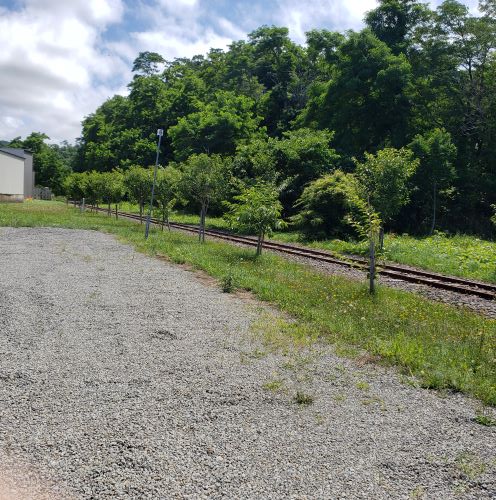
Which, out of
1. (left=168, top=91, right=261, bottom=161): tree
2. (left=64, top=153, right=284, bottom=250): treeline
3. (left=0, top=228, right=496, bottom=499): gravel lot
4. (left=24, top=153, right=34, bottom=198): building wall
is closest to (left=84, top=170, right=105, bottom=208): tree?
(left=64, top=153, right=284, bottom=250): treeline

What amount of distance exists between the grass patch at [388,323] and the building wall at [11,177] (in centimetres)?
5619

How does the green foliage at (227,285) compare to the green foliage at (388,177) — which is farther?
the green foliage at (388,177)

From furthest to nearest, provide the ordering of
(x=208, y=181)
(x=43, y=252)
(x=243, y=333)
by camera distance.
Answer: (x=208, y=181) < (x=43, y=252) < (x=243, y=333)

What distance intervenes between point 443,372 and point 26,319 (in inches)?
262

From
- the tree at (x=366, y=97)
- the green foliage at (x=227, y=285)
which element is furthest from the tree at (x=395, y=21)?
the green foliage at (x=227, y=285)

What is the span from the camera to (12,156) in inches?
2566

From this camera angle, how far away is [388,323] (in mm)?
8875

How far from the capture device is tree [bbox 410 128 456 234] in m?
32.2

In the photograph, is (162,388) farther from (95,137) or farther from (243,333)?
(95,137)

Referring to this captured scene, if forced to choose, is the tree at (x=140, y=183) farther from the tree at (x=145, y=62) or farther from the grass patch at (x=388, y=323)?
the tree at (x=145, y=62)

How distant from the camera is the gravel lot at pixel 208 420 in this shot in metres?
3.97

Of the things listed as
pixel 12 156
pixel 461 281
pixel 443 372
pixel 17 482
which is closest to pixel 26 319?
pixel 17 482

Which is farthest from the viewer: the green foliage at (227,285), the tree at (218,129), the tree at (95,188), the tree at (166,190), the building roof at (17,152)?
the building roof at (17,152)

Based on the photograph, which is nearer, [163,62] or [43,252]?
[43,252]
